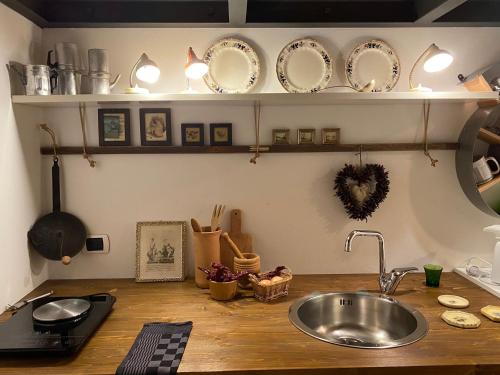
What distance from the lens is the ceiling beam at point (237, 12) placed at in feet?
4.81

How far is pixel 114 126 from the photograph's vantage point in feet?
5.78

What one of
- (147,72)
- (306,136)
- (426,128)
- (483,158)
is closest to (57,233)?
(147,72)

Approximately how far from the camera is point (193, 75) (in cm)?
155

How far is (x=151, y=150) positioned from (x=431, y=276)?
1.35m

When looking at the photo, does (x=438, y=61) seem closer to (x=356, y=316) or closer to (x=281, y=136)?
(x=281, y=136)

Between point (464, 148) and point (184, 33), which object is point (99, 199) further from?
point (464, 148)

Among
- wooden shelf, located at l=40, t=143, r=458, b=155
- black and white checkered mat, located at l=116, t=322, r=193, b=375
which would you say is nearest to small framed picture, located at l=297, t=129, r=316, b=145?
wooden shelf, located at l=40, t=143, r=458, b=155

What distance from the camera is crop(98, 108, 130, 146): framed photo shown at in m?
1.75

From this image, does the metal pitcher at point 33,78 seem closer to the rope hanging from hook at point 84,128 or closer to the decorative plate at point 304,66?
the rope hanging from hook at point 84,128

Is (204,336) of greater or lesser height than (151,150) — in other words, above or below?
below

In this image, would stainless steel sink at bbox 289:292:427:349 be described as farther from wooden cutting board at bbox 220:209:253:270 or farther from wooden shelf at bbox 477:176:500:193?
wooden shelf at bbox 477:176:500:193

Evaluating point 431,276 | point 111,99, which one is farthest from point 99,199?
point 431,276

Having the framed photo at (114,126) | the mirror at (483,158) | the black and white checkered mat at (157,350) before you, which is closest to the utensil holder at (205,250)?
the black and white checkered mat at (157,350)

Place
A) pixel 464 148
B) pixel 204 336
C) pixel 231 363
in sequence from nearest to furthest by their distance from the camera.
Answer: pixel 231 363, pixel 204 336, pixel 464 148
